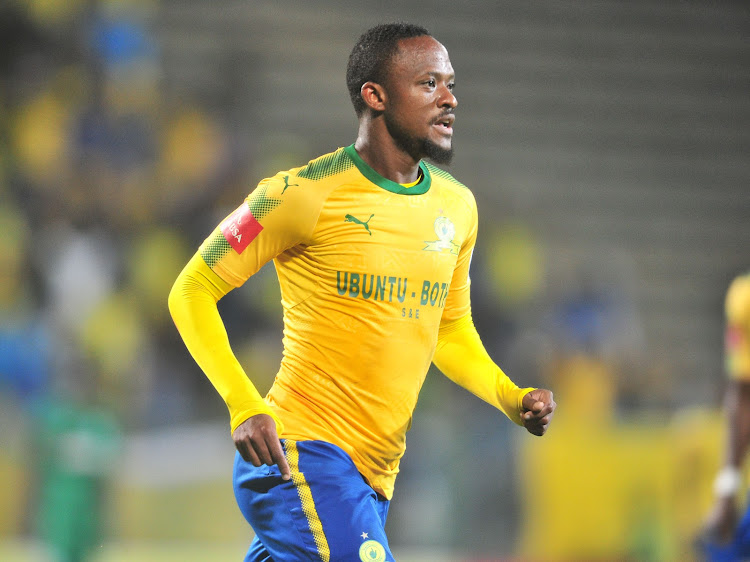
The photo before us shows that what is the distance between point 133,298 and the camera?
382 inches

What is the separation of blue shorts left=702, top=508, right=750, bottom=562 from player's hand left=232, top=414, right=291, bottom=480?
2807 millimetres

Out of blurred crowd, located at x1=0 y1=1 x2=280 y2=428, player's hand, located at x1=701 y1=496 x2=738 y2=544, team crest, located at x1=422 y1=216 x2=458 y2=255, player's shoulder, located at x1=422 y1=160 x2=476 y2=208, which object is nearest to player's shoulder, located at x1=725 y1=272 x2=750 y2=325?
player's hand, located at x1=701 y1=496 x2=738 y2=544

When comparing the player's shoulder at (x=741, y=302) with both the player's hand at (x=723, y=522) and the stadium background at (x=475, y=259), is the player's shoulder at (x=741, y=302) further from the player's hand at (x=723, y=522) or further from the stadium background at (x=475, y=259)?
the stadium background at (x=475, y=259)

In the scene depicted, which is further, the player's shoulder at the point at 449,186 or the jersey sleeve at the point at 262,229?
the player's shoulder at the point at 449,186

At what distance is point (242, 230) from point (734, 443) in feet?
10.1

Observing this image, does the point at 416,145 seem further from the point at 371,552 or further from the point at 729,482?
the point at 729,482

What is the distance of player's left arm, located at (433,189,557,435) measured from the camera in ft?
11.6

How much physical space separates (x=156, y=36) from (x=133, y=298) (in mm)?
4526

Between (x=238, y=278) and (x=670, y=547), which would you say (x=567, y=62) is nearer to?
(x=670, y=547)

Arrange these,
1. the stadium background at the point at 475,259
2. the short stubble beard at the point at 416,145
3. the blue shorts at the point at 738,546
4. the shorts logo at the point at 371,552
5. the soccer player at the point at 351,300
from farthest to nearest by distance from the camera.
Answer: the stadium background at the point at 475,259
the blue shorts at the point at 738,546
the short stubble beard at the point at 416,145
the soccer player at the point at 351,300
the shorts logo at the point at 371,552

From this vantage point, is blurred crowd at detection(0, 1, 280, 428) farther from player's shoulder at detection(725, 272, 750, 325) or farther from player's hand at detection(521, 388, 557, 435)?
player's hand at detection(521, 388, 557, 435)

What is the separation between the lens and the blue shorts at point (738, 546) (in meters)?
5.03

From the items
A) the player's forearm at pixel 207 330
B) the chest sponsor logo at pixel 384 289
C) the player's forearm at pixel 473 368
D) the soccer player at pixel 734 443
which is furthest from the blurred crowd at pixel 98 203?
the chest sponsor logo at pixel 384 289

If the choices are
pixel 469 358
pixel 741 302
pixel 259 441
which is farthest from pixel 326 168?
pixel 741 302
